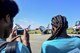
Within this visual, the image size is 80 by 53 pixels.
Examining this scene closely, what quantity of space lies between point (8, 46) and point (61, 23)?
8.00 ft

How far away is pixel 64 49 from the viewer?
4.54 metres

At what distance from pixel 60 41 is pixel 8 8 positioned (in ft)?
7.04

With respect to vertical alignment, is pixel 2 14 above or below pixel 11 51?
above

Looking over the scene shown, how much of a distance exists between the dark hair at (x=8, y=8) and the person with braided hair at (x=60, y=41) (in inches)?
74.9

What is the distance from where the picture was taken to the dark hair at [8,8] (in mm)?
2486

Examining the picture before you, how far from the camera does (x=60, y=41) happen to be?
14.9ft

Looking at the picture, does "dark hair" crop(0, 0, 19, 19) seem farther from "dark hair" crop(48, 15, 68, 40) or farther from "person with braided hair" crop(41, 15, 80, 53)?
"dark hair" crop(48, 15, 68, 40)

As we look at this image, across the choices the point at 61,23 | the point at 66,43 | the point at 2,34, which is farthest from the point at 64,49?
the point at 2,34

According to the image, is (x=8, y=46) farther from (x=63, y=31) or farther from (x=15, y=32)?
(x=63, y=31)

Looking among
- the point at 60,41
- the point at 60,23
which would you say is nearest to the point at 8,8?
the point at 60,41

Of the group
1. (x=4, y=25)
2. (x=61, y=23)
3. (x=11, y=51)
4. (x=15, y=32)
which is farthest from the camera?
(x=61, y=23)

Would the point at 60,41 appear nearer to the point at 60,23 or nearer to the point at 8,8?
the point at 60,23

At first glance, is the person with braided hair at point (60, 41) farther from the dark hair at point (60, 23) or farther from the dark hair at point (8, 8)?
the dark hair at point (8, 8)

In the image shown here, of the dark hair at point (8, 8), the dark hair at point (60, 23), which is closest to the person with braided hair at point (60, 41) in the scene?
the dark hair at point (60, 23)
